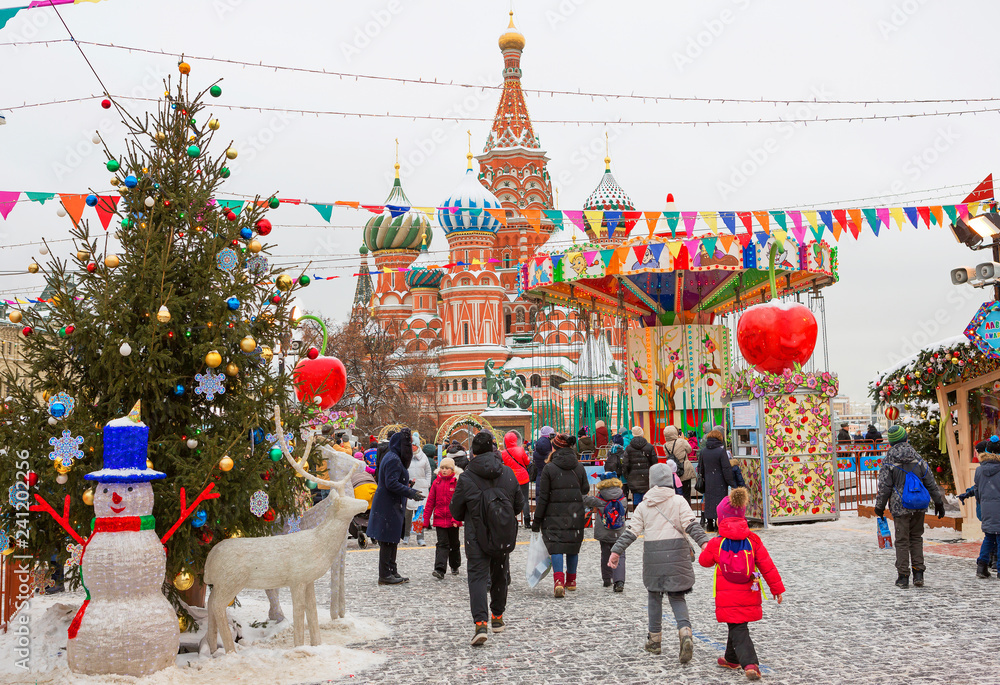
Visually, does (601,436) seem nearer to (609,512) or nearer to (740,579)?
(609,512)

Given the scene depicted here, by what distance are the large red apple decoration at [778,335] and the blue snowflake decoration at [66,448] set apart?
10.5 metres

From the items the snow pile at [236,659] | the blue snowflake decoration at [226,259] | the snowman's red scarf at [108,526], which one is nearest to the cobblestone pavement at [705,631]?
the snow pile at [236,659]

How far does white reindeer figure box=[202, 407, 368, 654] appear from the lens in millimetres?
5582

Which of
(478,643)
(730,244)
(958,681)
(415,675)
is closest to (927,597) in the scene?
(958,681)

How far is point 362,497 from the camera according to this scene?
34.2 feet

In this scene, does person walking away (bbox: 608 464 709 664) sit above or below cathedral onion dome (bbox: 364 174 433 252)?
below

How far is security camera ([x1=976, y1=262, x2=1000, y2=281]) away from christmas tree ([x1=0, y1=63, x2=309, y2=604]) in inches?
275

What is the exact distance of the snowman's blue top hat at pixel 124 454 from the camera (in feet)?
17.0

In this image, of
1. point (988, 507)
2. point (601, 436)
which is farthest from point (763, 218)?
point (988, 507)

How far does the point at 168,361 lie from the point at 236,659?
75.8 inches

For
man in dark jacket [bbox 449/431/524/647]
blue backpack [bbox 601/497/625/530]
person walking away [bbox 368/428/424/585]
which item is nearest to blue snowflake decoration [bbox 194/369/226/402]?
man in dark jacket [bbox 449/431/524/647]

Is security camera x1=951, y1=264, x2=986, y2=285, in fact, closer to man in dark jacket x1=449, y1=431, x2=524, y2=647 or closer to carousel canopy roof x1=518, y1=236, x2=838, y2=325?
man in dark jacket x1=449, y1=431, x2=524, y2=647

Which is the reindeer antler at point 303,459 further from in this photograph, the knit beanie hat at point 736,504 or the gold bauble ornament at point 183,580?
the knit beanie hat at point 736,504

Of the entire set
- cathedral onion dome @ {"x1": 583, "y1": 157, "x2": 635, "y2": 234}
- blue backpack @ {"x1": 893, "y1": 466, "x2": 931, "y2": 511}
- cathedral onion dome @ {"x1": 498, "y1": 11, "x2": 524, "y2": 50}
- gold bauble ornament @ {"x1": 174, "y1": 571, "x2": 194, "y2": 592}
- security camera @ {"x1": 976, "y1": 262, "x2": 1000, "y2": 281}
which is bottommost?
gold bauble ornament @ {"x1": 174, "y1": 571, "x2": 194, "y2": 592}
